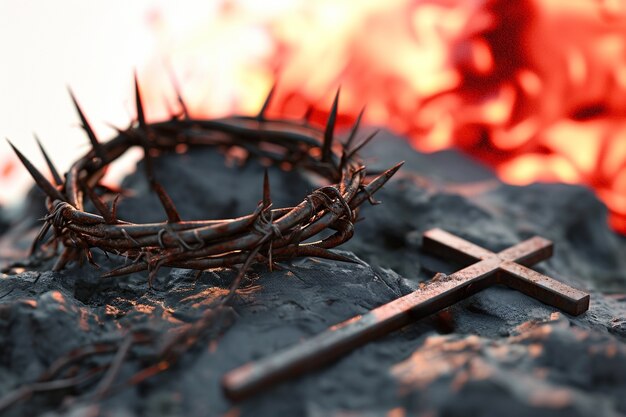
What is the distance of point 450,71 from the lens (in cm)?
455

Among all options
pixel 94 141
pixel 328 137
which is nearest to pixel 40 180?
pixel 94 141

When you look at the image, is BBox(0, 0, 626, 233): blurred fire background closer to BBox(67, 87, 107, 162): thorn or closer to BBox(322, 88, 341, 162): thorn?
BBox(67, 87, 107, 162): thorn

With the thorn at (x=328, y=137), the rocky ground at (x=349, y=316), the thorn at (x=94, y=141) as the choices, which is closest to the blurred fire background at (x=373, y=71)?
the thorn at (x=94, y=141)

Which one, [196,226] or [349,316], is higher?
[196,226]

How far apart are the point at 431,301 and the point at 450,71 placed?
270 cm

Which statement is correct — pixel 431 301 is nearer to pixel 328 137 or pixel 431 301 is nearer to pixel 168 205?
pixel 168 205

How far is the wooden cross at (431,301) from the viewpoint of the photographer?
1.77 metres

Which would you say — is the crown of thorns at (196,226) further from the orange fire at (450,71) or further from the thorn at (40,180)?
the orange fire at (450,71)

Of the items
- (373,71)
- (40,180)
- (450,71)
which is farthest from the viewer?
(373,71)

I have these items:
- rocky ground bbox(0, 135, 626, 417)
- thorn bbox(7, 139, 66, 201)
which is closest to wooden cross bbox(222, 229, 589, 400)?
rocky ground bbox(0, 135, 626, 417)

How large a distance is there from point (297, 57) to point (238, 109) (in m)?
0.60

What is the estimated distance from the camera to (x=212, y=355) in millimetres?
1953

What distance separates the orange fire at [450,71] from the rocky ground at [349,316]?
1.07m

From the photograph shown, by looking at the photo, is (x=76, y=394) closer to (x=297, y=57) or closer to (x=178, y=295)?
(x=178, y=295)
